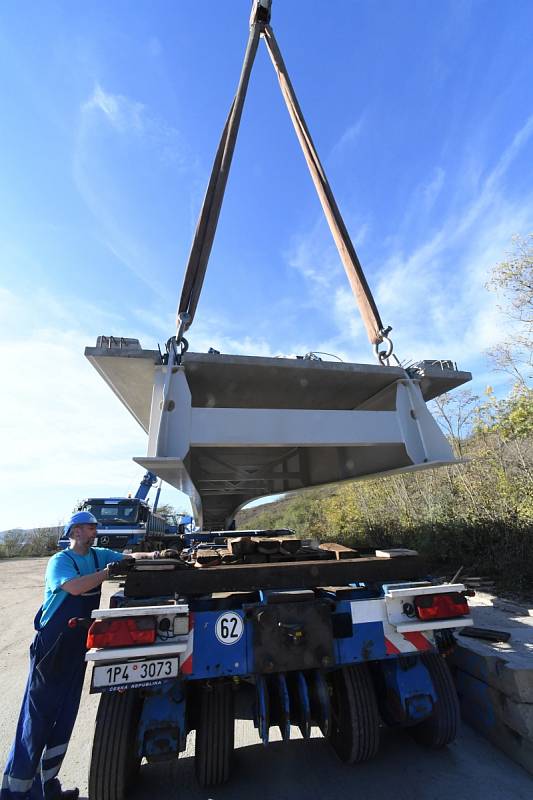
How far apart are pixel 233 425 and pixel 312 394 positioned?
166 centimetres

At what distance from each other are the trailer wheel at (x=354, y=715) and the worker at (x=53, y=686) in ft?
5.35

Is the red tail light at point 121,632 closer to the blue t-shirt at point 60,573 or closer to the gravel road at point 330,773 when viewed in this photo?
the blue t-shirt at point 60,573

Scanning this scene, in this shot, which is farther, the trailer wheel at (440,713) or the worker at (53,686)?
the trailer wheel at (440,713)

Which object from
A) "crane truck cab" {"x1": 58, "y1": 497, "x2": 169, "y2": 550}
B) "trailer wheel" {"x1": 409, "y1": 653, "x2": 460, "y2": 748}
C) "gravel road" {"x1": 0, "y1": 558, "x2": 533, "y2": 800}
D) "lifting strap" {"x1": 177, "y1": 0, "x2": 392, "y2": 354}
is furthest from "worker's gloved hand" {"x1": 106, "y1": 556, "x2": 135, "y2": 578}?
"crane truck cab" {"x1": 58, "y1": 497, "x2": 169, "y2": 550}

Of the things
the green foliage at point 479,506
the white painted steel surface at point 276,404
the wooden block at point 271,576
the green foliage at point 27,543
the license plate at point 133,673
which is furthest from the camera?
the green foliage at point 27,543

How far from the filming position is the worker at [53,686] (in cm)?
220

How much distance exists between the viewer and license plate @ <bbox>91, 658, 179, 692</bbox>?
194 centimetres

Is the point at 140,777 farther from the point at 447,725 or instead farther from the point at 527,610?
the point at 527,610

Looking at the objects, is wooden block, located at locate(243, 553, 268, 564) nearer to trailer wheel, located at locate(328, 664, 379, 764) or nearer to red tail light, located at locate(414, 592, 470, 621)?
trailer wheel, located at locate(328, 664, 379, 764)

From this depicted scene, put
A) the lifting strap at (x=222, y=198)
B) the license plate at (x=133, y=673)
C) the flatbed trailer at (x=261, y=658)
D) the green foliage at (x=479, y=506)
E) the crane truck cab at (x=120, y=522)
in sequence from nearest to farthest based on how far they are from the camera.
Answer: the license plate at (x=133, y=673)
the flatbed trailer at (x=261, y=658)
the lifting strap at (x=222, y=198)
the green foliage at (x=479, y=506)
the crane truck cab at (x=120, y=522)

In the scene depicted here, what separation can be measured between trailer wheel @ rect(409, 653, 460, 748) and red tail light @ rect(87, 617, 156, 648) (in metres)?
1.94

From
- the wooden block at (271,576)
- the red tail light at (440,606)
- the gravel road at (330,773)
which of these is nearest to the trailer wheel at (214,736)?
the gravel road at (330,773)

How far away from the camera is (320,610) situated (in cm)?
231

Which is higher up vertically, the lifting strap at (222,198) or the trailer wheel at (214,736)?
the lifting strap at (222,198)
